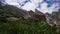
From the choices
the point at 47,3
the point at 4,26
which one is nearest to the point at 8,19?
the point at 4,26

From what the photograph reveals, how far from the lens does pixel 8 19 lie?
2.49 metres

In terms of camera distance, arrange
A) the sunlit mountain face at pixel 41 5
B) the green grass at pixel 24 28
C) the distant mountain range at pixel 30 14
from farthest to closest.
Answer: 1. the sunlit mountain face at pixel 41 5
2. the distant mountain range at pixel 30 14
3. the green grass at pixel 24 28

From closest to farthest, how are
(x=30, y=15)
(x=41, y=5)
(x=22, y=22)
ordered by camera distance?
(x=22, y=22) < (x=30, y=15) < (x=41, y=5)

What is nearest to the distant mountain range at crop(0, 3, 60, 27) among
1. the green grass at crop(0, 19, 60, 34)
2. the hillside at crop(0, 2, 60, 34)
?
the hillside at crop(0, 2, 60, 34)

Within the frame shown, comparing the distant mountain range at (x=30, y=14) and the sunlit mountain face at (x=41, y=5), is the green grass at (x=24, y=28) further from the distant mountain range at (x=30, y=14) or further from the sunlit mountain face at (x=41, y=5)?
the sunlit mountain face at (x=41, y=5)

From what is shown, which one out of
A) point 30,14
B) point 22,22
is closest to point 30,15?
point 30,14

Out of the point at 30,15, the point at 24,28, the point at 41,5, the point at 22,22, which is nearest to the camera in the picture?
the point at 24,28

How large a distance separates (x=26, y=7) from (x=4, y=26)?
60 cm

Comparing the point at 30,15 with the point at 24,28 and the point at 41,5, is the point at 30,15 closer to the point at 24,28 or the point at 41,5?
the point at 41,5

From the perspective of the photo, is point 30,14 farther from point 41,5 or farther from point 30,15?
point 41,5

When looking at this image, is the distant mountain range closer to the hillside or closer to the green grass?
the hillside

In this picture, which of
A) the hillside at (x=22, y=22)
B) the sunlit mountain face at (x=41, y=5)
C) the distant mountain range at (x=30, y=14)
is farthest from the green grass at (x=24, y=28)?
the sunlit mountain face at (x=41, y=5)

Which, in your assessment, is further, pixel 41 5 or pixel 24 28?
pixel 41 5

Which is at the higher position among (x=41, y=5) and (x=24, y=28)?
(x=41, y=5)
